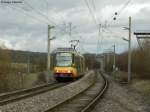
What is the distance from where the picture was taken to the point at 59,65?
162ft

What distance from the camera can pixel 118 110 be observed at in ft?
67.6

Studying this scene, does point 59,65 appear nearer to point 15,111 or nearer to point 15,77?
point 15,77

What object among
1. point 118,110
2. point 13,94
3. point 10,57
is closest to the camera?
point 118,110

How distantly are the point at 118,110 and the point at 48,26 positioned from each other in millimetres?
30880

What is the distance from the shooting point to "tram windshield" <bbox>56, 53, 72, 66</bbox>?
162ft

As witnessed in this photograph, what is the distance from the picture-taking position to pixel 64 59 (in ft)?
162

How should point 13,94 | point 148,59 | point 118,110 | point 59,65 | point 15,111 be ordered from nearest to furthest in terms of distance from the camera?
point 15,111, point 118,110, point 13,94, point 59,65, point 148,59

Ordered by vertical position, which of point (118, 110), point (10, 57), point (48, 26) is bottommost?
point (118, 110)

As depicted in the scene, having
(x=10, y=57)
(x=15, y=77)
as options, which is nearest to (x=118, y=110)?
(x=15, y=77)

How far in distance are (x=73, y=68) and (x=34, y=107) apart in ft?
93.9

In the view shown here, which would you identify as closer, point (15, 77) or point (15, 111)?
point (15, 111)

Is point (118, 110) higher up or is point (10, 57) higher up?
point (10, 57)

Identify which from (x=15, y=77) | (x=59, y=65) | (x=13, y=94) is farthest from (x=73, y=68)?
(x=13, y=94)

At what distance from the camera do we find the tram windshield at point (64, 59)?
49.2 m
